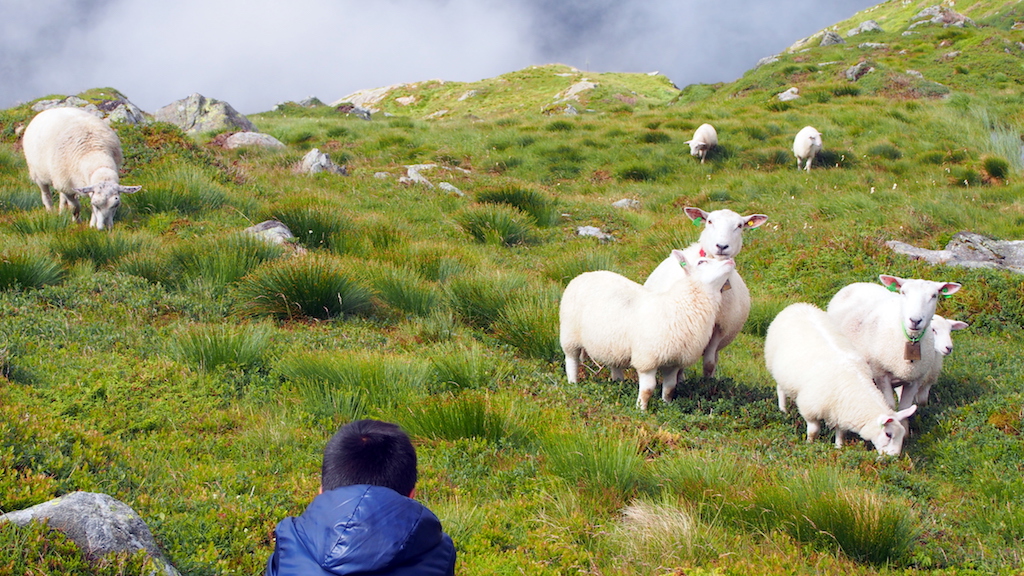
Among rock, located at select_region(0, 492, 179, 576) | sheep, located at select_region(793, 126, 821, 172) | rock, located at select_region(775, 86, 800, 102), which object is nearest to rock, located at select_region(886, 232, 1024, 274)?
sheep, located at select_region(793, 126, 821, 172)

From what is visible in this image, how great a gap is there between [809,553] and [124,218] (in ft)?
33.0

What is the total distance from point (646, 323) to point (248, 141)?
1446 cm

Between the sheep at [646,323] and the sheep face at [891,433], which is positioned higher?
the sheep at [646,323]

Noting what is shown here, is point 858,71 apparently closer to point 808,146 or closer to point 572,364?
point 808,146

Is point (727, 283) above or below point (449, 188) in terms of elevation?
below

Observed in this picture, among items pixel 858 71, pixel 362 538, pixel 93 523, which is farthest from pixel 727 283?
pixel 858 71

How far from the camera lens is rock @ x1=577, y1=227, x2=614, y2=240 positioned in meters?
12.7

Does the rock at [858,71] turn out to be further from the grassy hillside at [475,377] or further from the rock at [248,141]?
the rock at [248,141]

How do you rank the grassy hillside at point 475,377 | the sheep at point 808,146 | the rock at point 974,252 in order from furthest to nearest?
the sheep at point 808,146
the rock at point 974,252
the grassy hillside at point 475,377

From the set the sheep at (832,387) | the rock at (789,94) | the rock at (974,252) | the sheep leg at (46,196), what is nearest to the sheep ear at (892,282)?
the sheep at (832,387)

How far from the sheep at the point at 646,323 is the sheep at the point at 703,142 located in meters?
12.2

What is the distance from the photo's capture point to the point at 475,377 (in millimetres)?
6039

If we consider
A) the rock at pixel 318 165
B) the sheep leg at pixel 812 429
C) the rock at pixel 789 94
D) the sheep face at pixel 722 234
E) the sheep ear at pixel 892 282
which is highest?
the rock at pixel 789 94

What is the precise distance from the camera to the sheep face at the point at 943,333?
6.95m
